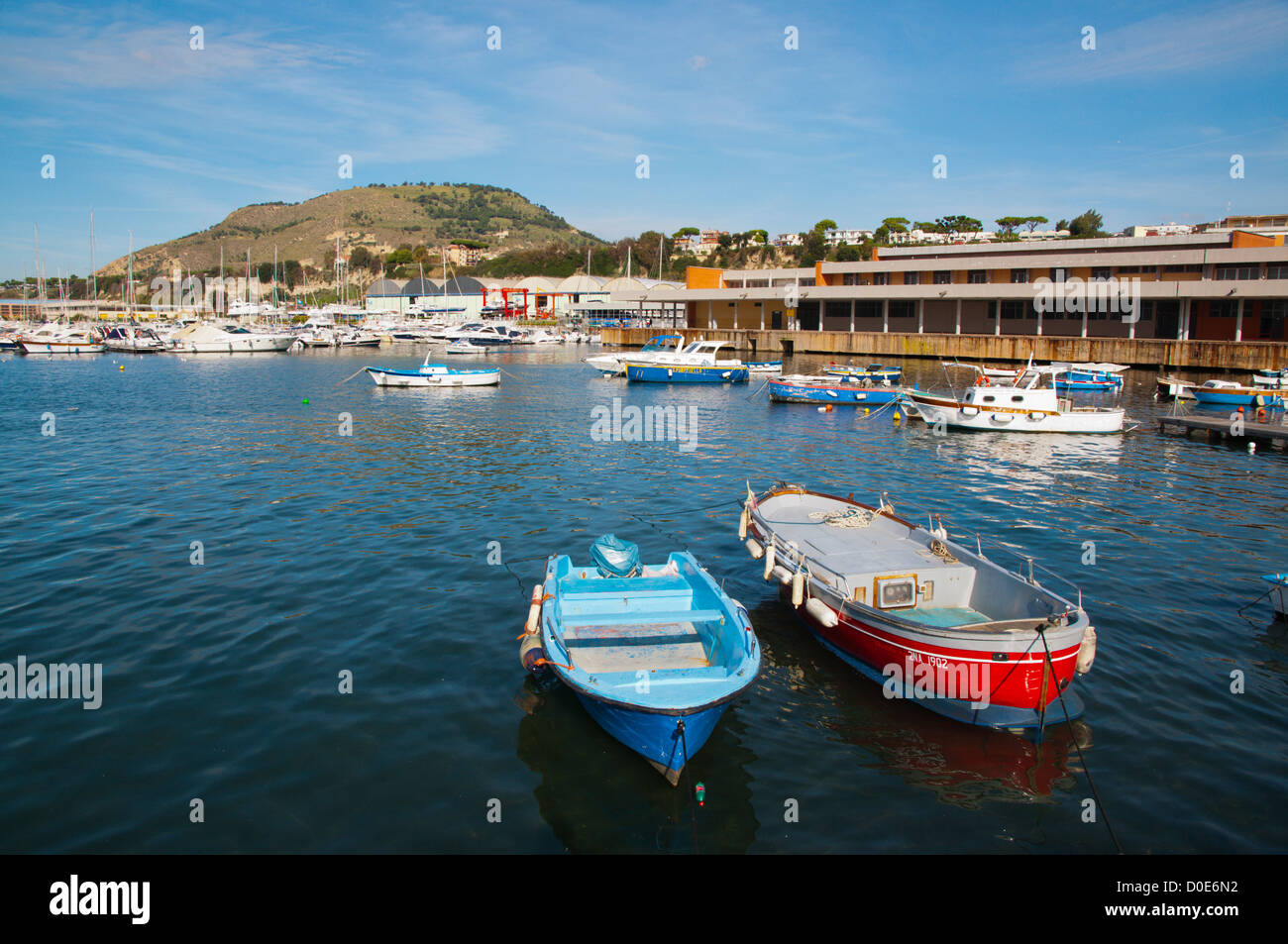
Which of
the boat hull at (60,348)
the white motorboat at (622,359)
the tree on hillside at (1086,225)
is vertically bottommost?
the white motorboat at (622,359)

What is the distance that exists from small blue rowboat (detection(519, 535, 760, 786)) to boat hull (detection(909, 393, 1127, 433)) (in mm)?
24868

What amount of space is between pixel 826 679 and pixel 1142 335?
6143 cm

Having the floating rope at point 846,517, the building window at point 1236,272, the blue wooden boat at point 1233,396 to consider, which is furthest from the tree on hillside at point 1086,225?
the floating rope at point 846,517

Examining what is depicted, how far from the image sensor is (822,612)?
34.5 ft

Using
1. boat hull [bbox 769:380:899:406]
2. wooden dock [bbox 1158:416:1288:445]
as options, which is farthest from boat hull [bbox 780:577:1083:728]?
boat hull [bbox 769:380:899:406]

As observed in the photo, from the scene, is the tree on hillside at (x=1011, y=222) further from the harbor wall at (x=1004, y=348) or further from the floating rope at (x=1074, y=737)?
the floating rope at (x=1074, y=737)

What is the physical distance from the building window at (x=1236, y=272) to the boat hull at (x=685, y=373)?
35.4 m

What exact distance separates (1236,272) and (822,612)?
206 feet

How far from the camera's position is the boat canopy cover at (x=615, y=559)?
11.8 m

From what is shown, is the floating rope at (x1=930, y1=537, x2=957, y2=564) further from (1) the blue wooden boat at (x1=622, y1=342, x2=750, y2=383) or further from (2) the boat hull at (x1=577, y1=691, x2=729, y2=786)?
(1) the blue wooden boat at (x1=622, y1=342, x2=750, y2=383)

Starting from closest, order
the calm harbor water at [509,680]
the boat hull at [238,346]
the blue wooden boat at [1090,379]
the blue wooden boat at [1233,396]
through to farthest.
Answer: the calm harbor water at [509,680] → the blue wooden boat at [1233,396] → the blue wooden boat at [1090,379] → the boat hull at [238,346]

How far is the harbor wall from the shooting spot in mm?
49312

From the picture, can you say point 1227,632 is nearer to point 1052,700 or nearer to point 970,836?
point 1052,700
